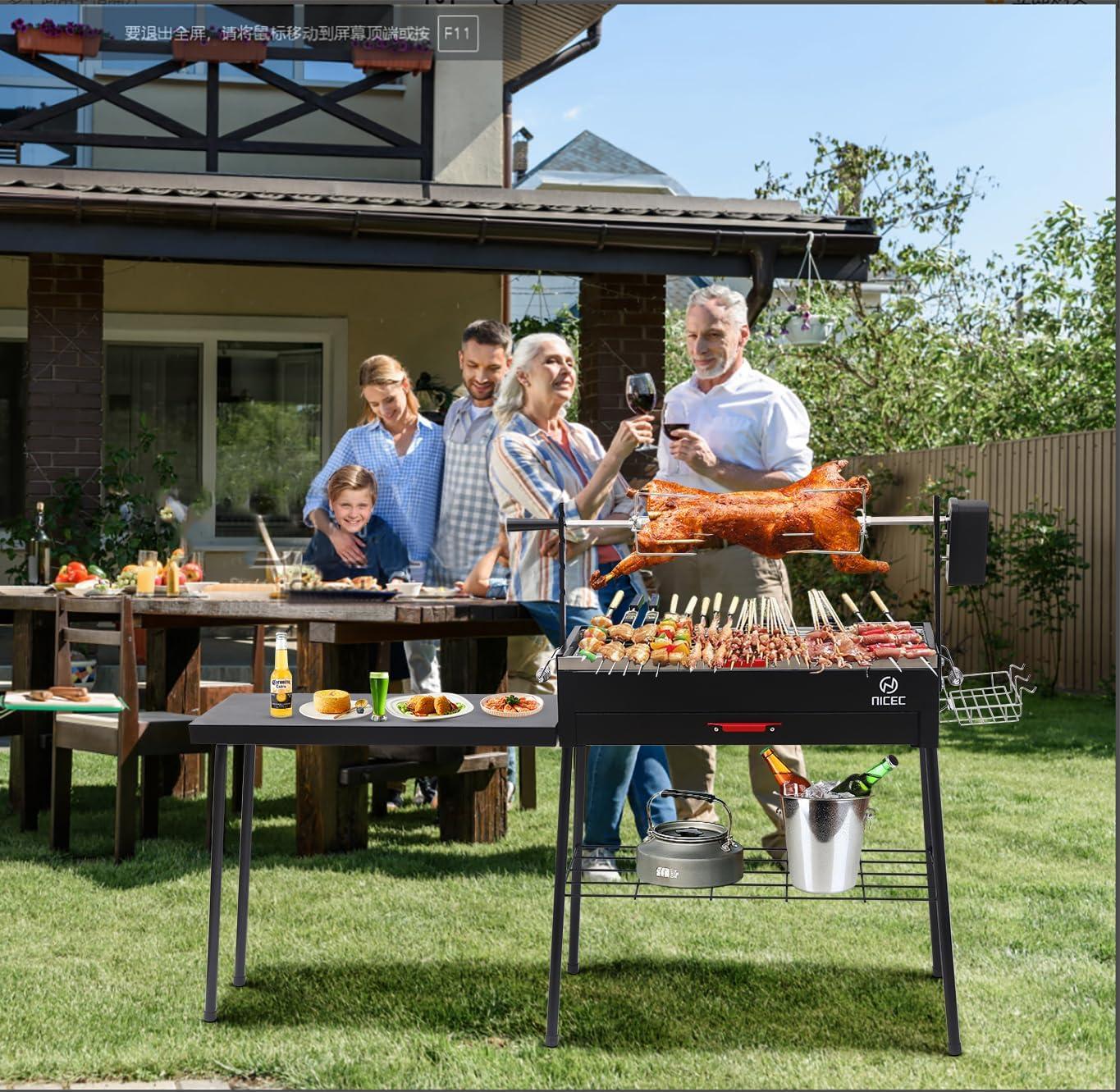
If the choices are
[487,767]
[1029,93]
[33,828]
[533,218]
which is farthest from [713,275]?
[1029,93]

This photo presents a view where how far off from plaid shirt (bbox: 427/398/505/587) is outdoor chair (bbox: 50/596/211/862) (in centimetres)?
137

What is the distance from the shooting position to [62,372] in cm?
899

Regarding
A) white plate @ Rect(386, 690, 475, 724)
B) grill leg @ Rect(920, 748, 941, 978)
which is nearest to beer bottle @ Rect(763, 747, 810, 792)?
grill leg @ Rect(920, 748, 941, 978)

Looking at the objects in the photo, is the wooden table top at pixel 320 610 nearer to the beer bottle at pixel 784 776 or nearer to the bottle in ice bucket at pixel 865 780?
the beer bottle at pixel 784 776

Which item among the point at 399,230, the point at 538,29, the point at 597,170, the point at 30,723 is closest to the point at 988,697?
the point at 30,723

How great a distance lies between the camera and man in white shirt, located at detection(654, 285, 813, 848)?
515 cm

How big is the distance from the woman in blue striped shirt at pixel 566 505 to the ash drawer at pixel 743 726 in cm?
154

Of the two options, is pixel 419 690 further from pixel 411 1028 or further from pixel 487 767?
pixel 411 1028

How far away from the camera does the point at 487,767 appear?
5691mm

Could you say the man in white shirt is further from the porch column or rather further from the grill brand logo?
the porch column

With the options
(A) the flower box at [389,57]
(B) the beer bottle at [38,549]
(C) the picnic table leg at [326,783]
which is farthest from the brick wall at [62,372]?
(C) the picnic table leg at [326,783]

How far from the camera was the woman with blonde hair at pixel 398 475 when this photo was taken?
653 cm

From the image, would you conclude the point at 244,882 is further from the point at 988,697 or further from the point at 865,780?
the point at 988,697

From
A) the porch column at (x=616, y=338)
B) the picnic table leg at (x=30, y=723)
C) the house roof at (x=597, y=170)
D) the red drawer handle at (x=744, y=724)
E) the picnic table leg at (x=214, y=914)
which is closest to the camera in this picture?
the red drawer handle at (x=744, y=724)
